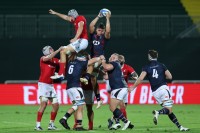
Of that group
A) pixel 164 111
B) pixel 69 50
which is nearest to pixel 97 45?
pixel 69 50

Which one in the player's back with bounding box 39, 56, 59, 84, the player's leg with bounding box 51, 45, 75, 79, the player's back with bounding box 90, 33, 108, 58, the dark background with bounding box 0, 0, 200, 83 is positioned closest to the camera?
the player's leg with bounding box 51, 45, 75, 79

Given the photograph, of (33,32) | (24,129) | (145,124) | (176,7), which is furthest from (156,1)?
(24,129)

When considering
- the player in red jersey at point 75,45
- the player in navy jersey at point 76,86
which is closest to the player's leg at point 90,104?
the player in navy jersey at point 76,86

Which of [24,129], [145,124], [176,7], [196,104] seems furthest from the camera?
A: [176,7]

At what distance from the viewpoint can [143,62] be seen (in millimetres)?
39219

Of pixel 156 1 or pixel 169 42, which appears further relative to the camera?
pixel 156 1

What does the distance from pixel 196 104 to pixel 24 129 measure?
681 inches

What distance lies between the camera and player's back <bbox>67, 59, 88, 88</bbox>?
2002 centimetres

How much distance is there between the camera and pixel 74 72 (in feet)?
65.7

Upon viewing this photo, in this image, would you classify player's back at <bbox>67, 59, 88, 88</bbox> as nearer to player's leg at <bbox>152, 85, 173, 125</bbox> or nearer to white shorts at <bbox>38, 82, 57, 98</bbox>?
white shorts at <bbox>38, 82, 57, 98</bbox>

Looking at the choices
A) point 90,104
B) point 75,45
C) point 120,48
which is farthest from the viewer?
point 120,48

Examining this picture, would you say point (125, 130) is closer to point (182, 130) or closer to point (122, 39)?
point (182, 130)

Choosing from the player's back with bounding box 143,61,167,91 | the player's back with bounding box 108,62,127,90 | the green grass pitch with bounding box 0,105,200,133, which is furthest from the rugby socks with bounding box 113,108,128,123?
the player's back with bounding box 143,61,167,91

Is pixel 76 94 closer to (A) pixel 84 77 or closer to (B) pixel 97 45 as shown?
(A) pixel 84 77
